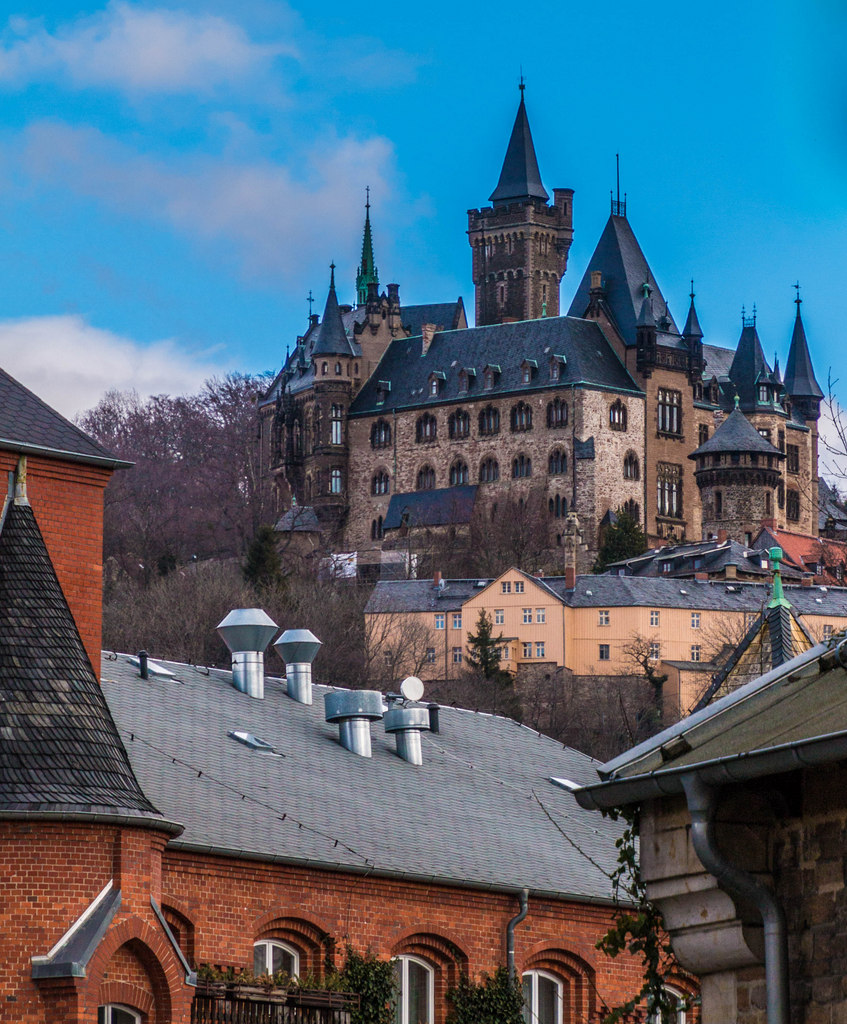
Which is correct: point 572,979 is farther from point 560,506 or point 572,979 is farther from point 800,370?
point 800,370

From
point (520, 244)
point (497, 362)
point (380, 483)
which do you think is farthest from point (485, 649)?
point (520, 244)

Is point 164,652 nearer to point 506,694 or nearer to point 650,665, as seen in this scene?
point 506,694

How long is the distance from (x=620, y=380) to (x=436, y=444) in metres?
13.6

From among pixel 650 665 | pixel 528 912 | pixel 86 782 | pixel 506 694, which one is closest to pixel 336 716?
pixel 528 912

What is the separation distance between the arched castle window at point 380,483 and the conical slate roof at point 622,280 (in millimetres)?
18059

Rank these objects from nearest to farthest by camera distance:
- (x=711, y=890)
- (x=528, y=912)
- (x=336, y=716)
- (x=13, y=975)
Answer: (x=711, y=890), (x=13, y=975), (x=528, y=912), (x=336, y=716)

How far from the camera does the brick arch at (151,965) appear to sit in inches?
746

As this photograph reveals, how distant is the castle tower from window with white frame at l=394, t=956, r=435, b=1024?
12745 cm

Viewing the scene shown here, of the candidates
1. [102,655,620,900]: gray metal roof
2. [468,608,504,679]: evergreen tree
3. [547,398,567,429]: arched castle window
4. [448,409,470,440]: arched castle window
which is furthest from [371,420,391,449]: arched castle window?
[102,655,620,900]: gray metal roof

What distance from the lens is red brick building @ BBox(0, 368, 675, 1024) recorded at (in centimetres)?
1895

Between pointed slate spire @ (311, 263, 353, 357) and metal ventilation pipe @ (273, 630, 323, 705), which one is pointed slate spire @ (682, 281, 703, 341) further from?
metal ventilation pipe @ (273, 630, 323, 705)

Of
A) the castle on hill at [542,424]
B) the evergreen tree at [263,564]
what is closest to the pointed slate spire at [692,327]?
the castle on hill at [542,424]

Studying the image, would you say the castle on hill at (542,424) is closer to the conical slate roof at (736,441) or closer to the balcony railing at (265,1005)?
the conical slate roof at (736,441)

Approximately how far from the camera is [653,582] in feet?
425
